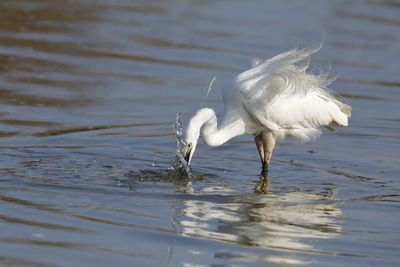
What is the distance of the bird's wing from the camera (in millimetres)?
9586

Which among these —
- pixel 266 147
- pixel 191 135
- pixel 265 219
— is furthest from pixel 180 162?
pixel 265 219

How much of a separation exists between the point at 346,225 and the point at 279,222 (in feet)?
2.00

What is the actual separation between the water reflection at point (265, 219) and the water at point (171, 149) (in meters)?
0.02

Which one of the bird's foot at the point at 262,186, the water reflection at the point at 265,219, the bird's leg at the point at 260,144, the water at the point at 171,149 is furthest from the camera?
the bird's leg at the point at 260,144

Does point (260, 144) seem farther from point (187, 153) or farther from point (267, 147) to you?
point (187, 153)

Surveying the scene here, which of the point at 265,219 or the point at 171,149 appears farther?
the point at 171,149

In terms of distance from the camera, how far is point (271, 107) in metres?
9.74

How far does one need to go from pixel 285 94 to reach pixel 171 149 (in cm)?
174

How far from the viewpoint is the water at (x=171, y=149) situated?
6.96m

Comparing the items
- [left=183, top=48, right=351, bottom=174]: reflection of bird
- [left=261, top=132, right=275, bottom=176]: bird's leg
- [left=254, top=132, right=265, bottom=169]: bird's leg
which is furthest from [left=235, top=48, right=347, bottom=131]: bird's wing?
[left=254, top=132, right=265, bottom=169]: bird's leg

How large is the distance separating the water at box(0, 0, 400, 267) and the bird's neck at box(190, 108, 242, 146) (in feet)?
1.43

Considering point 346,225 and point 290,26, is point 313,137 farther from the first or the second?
point 290,26

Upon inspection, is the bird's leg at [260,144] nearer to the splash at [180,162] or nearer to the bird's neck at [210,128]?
the bird's neck at [210,128]

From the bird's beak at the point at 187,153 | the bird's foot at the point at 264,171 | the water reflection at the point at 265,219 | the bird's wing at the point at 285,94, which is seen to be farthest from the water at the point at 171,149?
the bird's wing at the point at 285,94
